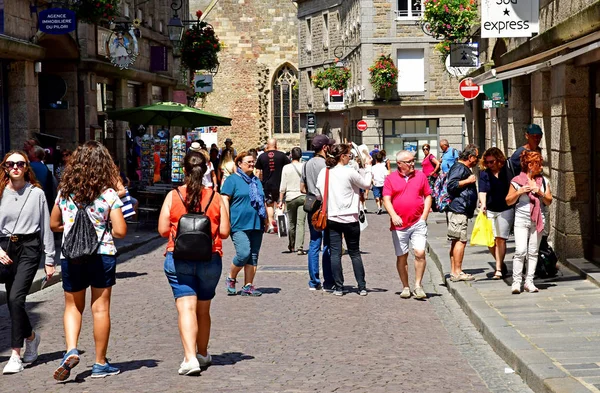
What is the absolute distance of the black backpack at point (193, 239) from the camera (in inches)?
312

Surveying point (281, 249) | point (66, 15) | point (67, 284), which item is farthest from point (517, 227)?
point (66, 15)

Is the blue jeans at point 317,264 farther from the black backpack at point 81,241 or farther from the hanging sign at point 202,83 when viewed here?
the hanging sign at point 202,83

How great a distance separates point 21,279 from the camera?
8.62m

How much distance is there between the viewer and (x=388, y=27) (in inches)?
1801

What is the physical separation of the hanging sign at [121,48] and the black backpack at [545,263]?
15743 mm

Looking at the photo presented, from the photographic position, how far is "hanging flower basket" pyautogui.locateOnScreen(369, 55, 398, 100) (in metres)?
44.1

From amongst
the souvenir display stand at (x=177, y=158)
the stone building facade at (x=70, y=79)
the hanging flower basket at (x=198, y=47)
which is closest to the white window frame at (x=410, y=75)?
the hanging flower basket at (x=198, y=47)

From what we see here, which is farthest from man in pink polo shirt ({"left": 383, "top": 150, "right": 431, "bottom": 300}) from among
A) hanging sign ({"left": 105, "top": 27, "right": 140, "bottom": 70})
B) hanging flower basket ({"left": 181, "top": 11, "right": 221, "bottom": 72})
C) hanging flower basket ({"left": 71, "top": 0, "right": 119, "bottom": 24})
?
hanging flower basket ({"left": 181, "top": 11, "right": 221, "bottom": 72})

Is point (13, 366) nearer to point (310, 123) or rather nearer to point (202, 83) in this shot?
point (202, 83)

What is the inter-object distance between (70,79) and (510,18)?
39.8ft

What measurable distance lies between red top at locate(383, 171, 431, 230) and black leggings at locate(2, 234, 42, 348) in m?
4.49

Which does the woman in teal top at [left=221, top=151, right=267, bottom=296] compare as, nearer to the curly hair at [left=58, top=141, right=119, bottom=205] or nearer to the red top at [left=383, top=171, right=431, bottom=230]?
the red top at [left=383, top=171, right=431, bottom=230]

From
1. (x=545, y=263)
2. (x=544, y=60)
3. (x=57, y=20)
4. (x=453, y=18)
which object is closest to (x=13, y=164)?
(x=545, y=263)

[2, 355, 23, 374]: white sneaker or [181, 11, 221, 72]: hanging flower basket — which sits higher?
[181, 11, 221, 72]: hanging flower basket
